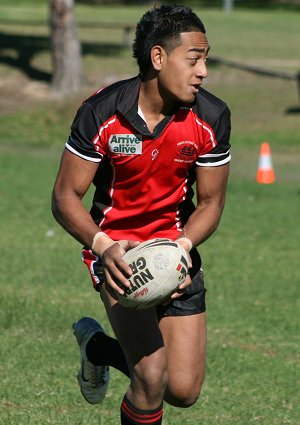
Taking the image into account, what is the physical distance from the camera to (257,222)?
14977mm

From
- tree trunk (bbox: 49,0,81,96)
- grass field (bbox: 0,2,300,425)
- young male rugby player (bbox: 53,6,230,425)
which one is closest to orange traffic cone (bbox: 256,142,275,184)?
grass field (bbox: 0,2,300,425)

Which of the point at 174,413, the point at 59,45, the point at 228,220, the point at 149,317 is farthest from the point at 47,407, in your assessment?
the point at 59,45

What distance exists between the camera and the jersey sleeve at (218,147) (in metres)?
5.90

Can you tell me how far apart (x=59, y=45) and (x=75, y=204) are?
76.2 ft

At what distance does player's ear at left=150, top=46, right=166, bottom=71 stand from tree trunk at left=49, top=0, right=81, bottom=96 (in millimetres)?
22701

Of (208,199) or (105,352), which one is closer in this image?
(208,199)

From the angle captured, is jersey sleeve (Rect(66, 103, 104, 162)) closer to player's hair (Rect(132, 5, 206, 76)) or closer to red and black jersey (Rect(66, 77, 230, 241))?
red and black jersey (Rect(66, 77, 230, 241))

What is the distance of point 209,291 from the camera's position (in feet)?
36.1

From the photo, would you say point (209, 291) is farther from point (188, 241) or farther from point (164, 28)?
point (164, 28)

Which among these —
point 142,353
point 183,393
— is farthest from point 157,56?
point 183,393

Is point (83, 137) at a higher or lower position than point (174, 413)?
higher

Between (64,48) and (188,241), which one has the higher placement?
(188,241)

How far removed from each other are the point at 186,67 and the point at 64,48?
23.3m

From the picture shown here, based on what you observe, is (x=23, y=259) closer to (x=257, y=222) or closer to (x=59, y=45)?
(x=257, y=222)
